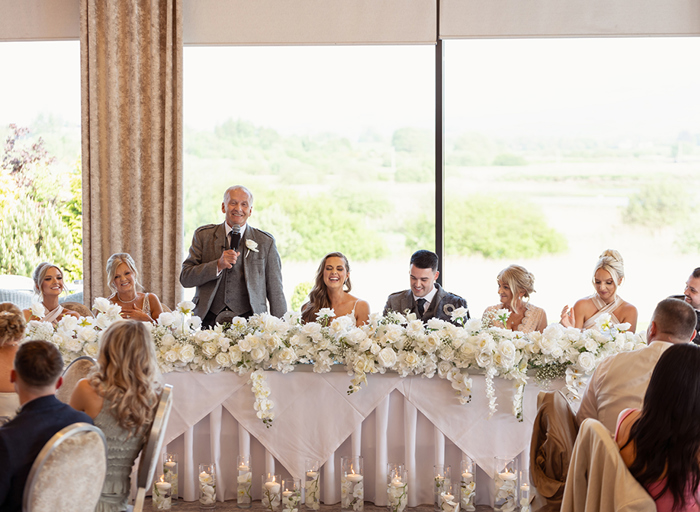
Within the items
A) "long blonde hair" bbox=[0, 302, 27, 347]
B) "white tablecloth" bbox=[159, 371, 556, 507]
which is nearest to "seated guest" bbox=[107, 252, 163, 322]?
"white tablecloth" bbox=[159, 371, 556, 507]

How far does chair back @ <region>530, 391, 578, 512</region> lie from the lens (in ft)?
8.52

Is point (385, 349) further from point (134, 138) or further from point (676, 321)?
point (134, 138)

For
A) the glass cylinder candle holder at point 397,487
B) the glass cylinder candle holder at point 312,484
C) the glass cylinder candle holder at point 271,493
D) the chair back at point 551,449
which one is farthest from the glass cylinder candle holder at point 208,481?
the chair back at point 551,449

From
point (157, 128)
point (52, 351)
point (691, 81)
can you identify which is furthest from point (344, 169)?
point (52, 351)

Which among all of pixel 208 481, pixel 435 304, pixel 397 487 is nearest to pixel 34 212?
pixel 208 481

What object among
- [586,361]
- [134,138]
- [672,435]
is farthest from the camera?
[134,138]

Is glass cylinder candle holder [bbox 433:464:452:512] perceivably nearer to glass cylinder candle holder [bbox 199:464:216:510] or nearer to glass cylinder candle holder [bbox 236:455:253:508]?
glass cylinder candle holder [bbox 236:455:253:508]

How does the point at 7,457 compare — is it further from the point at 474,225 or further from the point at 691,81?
the point at 691,81

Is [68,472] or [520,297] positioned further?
[520,297]

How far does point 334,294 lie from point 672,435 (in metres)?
2.76

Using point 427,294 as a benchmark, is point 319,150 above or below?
above

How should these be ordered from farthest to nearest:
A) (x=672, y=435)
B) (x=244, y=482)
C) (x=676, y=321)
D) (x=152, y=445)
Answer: (x=244, y=482) < (x=676, y=321) < (x=152, y=445) < (x=672, y=435)

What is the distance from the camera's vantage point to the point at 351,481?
3.51 metres

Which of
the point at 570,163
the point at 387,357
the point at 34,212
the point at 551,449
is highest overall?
the point at 570,163
